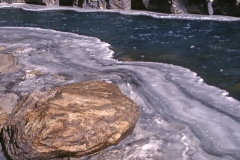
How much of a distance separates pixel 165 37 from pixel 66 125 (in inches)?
190

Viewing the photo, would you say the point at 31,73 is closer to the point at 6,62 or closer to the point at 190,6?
the point at 6,62

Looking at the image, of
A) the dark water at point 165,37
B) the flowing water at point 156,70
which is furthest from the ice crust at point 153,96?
the dark water at point 165,37

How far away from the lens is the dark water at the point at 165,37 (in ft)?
15.6

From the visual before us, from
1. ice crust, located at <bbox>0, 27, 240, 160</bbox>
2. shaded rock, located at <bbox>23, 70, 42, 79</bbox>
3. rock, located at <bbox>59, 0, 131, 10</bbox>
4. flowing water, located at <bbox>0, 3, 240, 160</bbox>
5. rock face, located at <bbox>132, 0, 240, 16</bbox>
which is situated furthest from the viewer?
rock, located at <bbox>59, 0, 131, 10</bbox>

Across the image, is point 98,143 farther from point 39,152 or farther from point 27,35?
point 27,35

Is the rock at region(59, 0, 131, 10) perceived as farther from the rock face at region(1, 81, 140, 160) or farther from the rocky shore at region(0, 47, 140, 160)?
the rock face at region(1, 81, 140, 160)

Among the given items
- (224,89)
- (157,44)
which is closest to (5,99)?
(224,89)

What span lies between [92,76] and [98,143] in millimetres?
1882

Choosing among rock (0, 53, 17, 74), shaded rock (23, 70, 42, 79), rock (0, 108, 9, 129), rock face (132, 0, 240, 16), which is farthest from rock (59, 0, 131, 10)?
rock (0, 108, 9, 129)

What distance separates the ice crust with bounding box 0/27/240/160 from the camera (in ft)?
8.55

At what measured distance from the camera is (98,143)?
2506 millimetres

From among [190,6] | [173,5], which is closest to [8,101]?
[173,5]

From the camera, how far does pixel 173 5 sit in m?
9.74

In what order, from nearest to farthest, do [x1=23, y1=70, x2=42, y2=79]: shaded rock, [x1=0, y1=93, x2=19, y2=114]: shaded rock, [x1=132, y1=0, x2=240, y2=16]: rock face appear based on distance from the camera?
[x1=0, y1=93, x2=19, y2=114]: shaded rock → [x1=23, y1=70, x2=42, y2=79]: shaded rock → [x1=132, y1=0, x2=240, y2=16]: rock face
